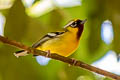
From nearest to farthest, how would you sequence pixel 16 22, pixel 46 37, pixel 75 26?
1. pixel 16 22
2. pixel 46 37
3. pixel 75 26

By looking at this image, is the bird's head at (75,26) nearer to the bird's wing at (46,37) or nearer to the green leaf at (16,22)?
the bird's wing at (46,37)

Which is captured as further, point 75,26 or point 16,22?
point 75,26

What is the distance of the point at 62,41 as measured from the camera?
1869 mm

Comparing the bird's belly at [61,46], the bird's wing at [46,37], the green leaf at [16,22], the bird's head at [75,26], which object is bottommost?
the bird's belly at [61,46]

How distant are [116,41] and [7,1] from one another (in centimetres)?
67

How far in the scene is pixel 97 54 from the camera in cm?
157

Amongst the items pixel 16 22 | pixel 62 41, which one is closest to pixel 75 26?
pixel 62 41


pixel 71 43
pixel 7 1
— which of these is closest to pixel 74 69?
pixel 71 43

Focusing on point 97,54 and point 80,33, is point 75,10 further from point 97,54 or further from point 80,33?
point 97,54

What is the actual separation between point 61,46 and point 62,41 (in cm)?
5

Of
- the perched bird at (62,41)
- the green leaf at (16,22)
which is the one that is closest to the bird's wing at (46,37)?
the perched bird at (62,41)

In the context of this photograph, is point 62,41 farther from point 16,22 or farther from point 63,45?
point 16,22

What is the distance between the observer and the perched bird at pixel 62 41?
→ 179cm

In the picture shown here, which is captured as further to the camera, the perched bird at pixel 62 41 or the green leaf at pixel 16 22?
the perched bird at pixel 62 41
